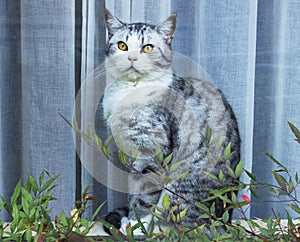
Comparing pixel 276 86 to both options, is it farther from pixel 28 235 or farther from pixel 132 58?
pixel 28 235

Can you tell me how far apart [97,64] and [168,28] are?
0.18 meters

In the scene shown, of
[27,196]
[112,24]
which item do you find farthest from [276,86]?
[27,196]

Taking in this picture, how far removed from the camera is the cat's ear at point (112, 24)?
949mm

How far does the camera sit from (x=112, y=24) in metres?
0.95

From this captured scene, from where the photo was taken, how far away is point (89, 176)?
104cm

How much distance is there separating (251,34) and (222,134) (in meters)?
0.23

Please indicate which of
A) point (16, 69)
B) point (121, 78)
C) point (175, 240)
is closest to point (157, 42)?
point (121, 78)

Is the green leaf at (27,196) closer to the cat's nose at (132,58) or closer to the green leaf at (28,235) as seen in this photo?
the green leaf at (28,235)

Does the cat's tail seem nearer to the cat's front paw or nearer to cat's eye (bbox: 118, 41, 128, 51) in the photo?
the cat's front paw

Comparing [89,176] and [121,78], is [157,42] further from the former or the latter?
[89,176]

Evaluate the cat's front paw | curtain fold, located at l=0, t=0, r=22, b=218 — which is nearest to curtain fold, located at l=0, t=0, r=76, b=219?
curtain fold, located at l=0, t=0, r=22, b=218

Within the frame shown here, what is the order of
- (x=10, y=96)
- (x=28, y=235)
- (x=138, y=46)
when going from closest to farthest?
(x=28, y=235), (x=138, y=46), (x=10, y=96)

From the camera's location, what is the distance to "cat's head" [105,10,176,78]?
92 centimetres

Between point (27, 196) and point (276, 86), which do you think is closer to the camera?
point (27, 196)
